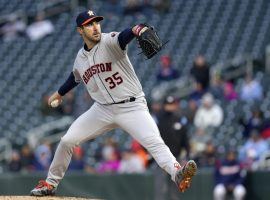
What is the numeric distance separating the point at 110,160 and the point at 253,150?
2.36 m

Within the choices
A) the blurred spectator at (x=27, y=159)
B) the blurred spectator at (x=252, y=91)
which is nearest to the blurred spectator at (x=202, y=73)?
→ the blurred spectator at (x=252, y=91)

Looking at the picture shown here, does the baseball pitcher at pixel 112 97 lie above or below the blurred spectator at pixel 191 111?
above

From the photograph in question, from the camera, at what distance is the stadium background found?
12.8 meters

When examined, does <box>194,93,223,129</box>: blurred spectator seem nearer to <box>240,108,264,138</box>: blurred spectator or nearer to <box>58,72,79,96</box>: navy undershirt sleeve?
<box>240,108,264,138</box>: blurred spectator

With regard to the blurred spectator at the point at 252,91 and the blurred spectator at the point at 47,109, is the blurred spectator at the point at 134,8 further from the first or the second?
the blurred spectator at the point at 252,91

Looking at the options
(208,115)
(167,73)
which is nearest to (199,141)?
(208,115)

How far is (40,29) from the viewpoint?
20.3 metres

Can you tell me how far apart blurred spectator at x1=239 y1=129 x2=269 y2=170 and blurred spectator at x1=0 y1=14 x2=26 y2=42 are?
356 inches

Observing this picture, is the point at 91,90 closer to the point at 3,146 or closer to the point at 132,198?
the point at 132,198

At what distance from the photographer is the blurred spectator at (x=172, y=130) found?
10.7 metres

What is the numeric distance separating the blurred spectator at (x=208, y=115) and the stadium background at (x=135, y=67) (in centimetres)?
13

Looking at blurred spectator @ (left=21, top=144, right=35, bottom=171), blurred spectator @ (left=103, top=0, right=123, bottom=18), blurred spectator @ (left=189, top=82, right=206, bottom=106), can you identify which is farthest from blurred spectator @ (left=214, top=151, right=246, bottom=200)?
blurred spectator @ (left=103, top=0, right=123, bottom=18)

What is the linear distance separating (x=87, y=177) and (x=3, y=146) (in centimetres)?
403

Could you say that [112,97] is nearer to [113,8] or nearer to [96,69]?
[96,69]
